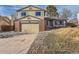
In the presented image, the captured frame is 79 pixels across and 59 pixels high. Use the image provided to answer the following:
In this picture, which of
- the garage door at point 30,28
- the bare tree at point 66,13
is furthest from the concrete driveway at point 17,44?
the bare tree at point 66,13

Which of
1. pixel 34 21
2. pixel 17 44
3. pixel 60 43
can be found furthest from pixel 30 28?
pixel 60 43

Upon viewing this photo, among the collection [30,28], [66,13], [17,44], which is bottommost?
[17,44]

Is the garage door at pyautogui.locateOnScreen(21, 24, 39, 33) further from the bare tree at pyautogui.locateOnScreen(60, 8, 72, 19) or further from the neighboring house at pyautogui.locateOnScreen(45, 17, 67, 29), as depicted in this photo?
the bare tree at pyautogui.locateOnScreen(60, 8, 72, 19)

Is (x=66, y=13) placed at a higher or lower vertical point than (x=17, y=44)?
higher

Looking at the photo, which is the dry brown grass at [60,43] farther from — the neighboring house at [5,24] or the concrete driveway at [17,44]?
the neighboring house at [5,24]

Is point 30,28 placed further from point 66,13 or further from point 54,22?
point 66,13

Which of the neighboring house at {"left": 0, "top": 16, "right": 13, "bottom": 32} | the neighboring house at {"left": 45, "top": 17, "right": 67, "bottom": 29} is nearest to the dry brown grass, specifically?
the neighboring house at {"left": 45, "top": 17, "right": 67, "bottom": 29}
